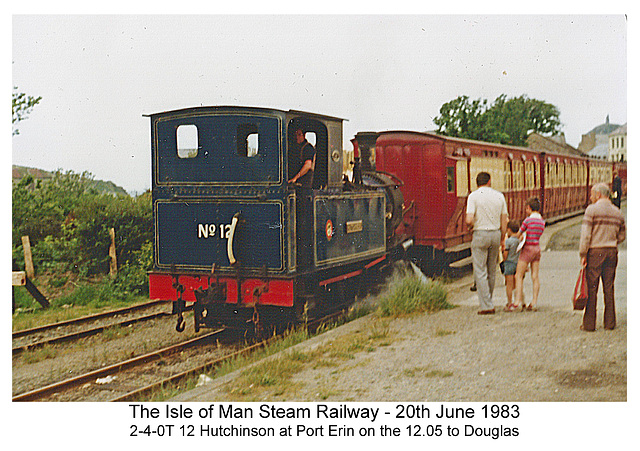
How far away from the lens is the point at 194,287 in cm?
776

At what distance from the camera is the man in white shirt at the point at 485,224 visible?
25.0 ft

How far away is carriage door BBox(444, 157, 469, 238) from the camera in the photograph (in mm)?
11164

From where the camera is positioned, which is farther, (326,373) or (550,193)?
(550,193)

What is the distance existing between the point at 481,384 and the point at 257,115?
150 inches

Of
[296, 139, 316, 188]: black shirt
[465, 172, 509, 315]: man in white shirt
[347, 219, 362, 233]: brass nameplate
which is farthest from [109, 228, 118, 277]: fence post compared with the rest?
[465, 172, 509, 315]: man in white shirt

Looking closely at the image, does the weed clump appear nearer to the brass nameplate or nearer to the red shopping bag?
the brass nameplate

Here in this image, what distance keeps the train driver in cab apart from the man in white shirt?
6.29 ft

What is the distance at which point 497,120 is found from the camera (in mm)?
13844

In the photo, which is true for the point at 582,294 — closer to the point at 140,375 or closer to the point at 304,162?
the point at 304,162

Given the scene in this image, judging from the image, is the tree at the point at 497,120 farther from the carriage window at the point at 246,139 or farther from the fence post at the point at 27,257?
the fence post at the point at 27,257

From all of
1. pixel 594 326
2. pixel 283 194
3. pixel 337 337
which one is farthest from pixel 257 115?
pixel 594 326

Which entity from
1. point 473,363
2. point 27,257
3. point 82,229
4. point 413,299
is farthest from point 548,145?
point 27,257
